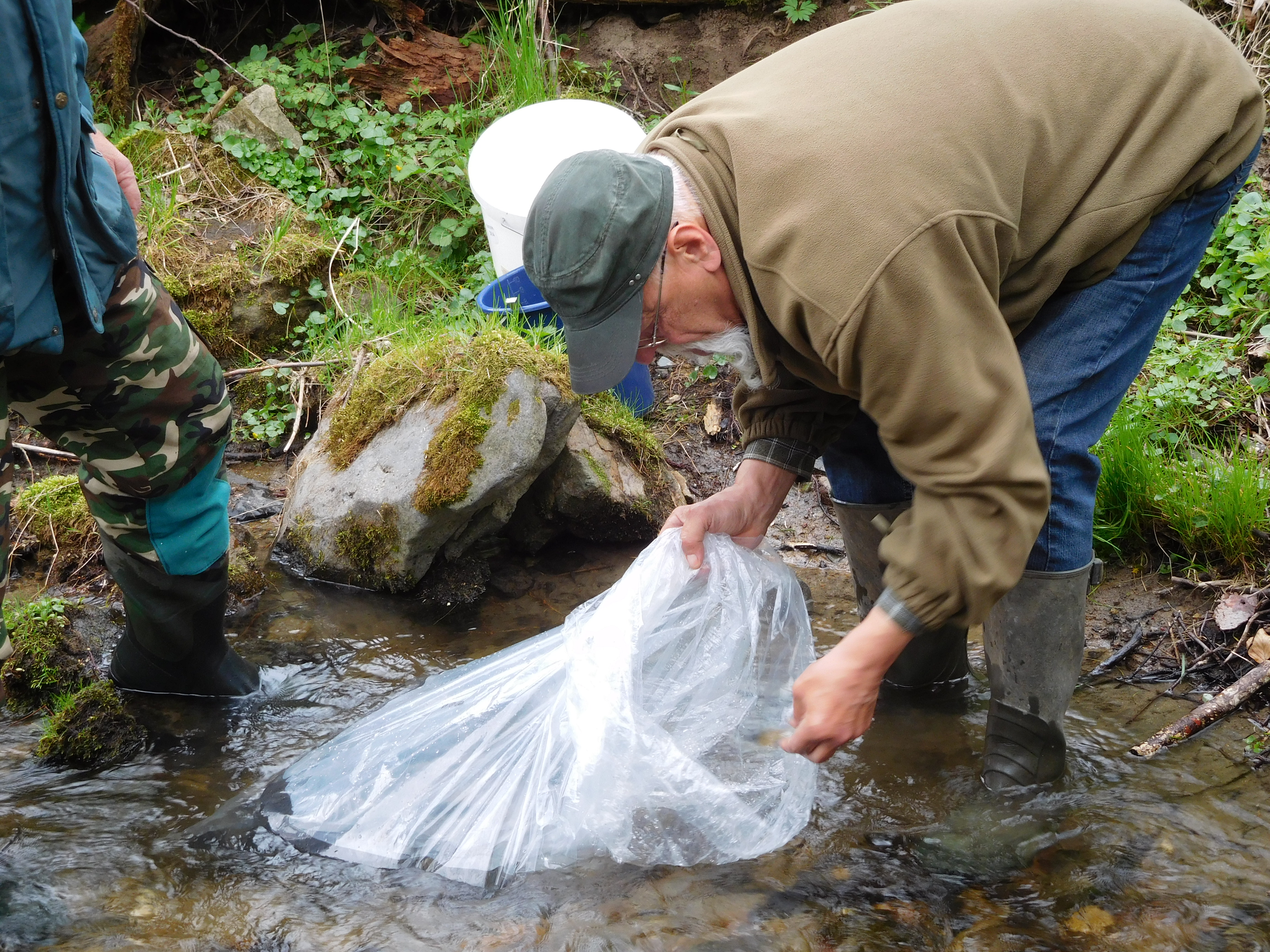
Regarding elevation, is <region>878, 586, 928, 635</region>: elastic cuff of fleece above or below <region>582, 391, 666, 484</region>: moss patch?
above

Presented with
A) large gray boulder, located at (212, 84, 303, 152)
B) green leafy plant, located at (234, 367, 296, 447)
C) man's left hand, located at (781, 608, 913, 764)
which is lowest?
green leafy plant, located at (234, 367, 296, 447)

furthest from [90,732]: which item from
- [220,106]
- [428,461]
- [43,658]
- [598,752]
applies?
[220,106]

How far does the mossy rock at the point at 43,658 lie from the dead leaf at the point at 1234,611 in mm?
2873

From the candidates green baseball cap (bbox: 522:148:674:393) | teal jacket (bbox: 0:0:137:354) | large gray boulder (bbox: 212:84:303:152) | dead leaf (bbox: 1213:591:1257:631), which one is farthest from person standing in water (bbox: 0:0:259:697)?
large gray boulder (bbox: 212:84:303:152)

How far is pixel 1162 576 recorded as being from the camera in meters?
2.93

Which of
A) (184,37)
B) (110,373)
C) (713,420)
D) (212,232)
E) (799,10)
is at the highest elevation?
(184,37)

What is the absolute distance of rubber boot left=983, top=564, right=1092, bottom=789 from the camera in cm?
190

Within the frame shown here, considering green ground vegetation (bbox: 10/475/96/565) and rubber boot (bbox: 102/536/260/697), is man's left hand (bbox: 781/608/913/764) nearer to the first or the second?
rubber boot (bbox: 102/536/260/697)

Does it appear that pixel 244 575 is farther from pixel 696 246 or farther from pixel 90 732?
pixel 696 246

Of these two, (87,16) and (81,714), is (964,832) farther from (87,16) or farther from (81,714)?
(87,16)

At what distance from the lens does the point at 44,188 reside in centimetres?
181

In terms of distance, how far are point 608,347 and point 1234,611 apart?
1.93 m

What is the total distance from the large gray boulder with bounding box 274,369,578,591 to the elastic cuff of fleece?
1704mm

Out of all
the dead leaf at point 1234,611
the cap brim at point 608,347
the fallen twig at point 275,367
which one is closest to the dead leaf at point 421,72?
the fallen twig at point 275,367
